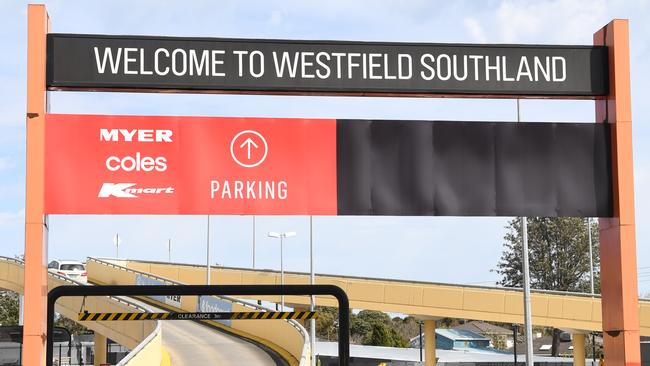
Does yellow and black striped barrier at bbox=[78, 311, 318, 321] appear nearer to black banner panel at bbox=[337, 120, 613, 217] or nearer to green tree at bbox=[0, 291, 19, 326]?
black banner panel at bbox=[337, 120, 613, 217]

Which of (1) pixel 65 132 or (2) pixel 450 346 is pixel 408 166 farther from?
(2) pixel 450 346

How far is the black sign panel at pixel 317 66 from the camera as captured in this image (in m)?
12.0

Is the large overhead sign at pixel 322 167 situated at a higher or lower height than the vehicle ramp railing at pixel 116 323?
higher

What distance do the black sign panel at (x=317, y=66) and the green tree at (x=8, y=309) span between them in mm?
78851

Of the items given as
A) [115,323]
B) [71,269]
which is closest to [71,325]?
[71,269]

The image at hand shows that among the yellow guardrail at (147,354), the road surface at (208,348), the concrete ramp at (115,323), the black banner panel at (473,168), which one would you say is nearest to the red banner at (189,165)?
the black banner panel at (473,168)

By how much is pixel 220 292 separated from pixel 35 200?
4.33 meters

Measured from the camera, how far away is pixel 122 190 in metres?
11.9

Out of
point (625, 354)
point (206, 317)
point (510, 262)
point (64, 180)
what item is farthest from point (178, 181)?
point (510, 262)

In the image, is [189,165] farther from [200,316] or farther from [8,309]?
[8,309]

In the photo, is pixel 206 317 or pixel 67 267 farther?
pixel 67 267

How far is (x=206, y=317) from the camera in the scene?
8.44m

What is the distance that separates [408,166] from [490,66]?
1.71 m

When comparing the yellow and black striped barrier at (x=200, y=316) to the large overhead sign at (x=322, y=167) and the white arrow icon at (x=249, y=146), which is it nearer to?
the large overhead sign at (x=322, y=167)
